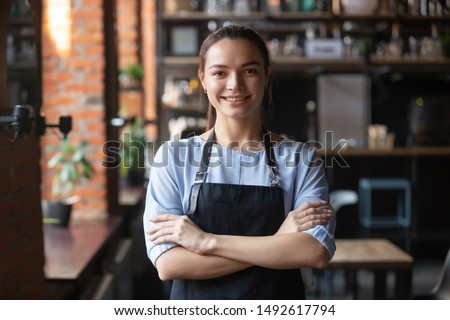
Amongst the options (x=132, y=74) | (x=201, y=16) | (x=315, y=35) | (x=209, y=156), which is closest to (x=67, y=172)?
(x=132, y=74)

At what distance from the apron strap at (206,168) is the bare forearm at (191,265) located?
0.32 ft

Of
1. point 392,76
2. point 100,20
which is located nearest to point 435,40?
point 392,76

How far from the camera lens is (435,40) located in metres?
6.48

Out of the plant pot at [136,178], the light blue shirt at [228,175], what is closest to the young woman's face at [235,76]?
the light blue shirt at [228,175]

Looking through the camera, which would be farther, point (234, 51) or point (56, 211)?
point (56, 211)

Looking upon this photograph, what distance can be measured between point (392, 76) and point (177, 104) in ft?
8.13

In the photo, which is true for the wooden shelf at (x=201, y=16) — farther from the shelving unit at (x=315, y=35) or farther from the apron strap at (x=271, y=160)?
the apron strap at (x=271, y=160)

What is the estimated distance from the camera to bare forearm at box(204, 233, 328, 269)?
1303 millimetres

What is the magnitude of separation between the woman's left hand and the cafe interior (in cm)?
59

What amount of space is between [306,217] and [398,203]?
16.8 ft

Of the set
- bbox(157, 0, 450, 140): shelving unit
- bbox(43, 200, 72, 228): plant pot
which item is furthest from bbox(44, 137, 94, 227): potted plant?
bbox(157, 0, 450, 140): shelving unit

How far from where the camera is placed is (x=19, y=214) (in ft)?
6.09

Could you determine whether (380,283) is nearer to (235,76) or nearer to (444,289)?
(444,289)

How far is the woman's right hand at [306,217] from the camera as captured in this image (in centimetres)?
132
